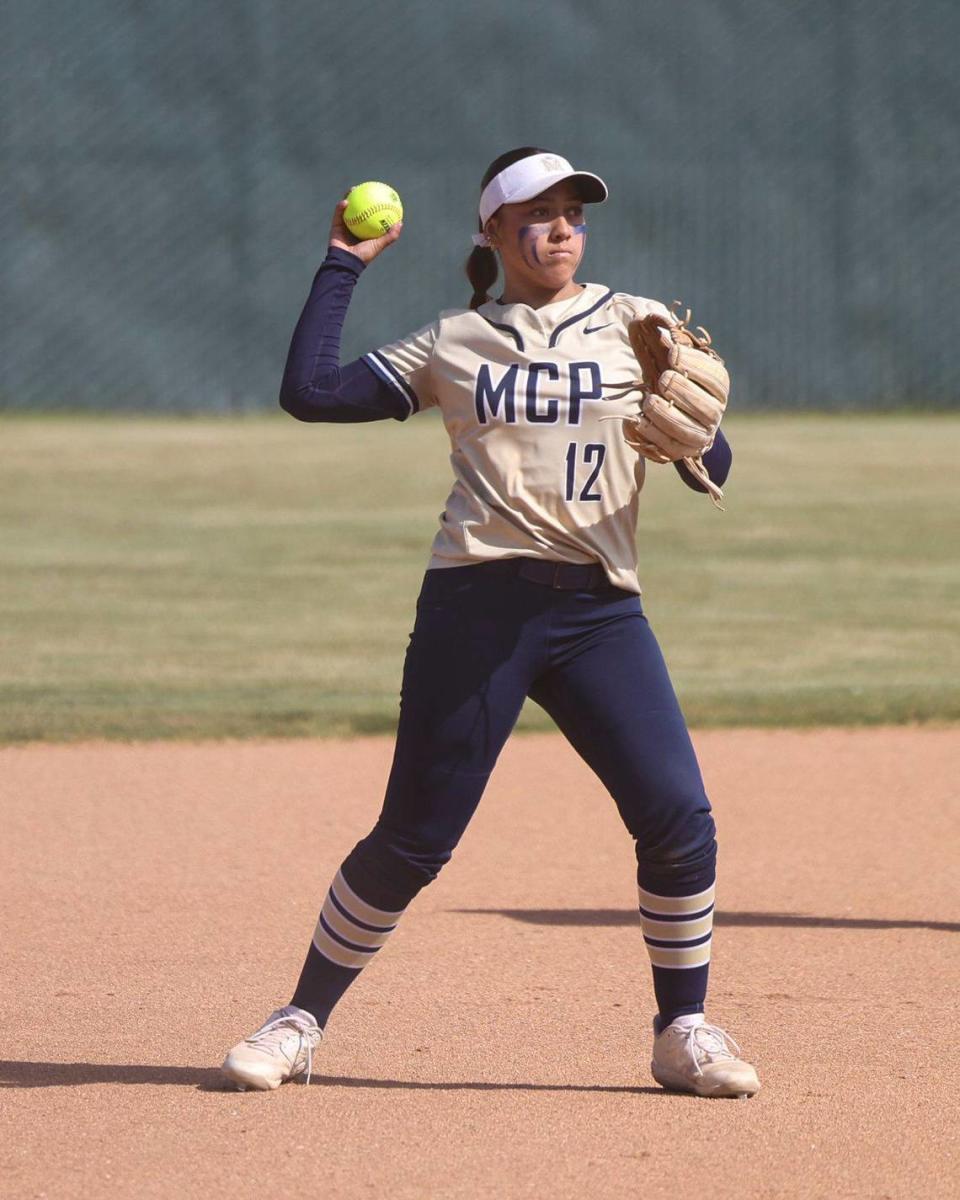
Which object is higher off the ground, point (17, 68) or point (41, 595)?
point (17, 68)

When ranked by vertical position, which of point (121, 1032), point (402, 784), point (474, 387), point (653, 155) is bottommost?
point (121, 1032)

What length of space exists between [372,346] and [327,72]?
8.12ft

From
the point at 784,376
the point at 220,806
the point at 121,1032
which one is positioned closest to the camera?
the point at 121,1032

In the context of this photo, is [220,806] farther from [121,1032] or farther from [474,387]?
[474,387]

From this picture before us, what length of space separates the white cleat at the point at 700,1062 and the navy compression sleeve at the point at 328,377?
1.32 metres

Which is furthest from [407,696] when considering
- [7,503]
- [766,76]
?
[766,76]

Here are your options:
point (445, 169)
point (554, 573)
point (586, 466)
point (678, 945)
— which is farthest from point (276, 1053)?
point (445, 169)

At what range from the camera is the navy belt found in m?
3.88

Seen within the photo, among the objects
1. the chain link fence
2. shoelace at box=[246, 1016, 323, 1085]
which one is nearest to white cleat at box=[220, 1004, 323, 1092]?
shoelace at box=[246, 1016, 323, 1085]

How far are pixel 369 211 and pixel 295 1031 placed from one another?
1630 mm

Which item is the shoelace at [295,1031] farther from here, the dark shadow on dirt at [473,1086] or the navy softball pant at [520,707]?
the navy softball pant at [520,707]

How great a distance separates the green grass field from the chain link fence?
0.72 metres

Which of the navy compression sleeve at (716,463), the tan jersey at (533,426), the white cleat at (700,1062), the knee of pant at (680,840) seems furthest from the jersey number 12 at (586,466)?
the white cleat at (700,1062)

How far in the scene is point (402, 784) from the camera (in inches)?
155
